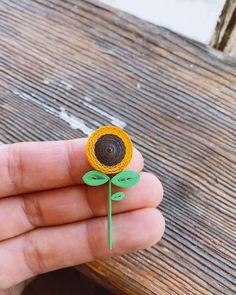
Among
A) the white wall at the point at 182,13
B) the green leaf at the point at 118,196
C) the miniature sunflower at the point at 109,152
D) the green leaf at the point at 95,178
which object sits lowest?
the green leaf at the point at 118,196

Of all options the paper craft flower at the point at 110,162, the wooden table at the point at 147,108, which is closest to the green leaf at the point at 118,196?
the paper craft flower at the point at 110,162

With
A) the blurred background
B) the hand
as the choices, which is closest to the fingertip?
the hand

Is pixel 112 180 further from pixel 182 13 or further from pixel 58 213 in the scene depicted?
pixel 182 13

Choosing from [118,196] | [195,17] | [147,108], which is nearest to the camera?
[118,196]

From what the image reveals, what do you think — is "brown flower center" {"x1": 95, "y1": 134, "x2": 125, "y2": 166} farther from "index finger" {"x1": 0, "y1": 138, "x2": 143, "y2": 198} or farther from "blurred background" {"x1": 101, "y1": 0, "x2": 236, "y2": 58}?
"blurred background" {"x1": 101, "y1": 0, "x2": 236, "y2": 58}

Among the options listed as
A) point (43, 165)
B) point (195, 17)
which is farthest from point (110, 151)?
point (195, 17)

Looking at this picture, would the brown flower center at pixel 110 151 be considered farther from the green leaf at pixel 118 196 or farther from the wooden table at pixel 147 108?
the wooden table at pixel 147 108
